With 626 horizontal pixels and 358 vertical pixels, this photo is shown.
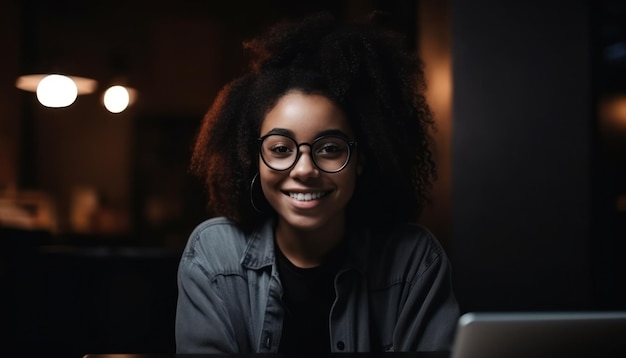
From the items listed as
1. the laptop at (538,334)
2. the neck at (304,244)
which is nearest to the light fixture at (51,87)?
the neck at (304,244)

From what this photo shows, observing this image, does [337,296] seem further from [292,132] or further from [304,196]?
[292,132]

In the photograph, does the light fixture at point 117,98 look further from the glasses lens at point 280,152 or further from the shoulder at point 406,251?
the shoulder at point 406,251

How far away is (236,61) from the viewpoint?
3902mm

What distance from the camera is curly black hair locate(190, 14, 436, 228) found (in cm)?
186

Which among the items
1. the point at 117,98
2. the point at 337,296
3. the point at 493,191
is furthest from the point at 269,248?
the point at 117,98

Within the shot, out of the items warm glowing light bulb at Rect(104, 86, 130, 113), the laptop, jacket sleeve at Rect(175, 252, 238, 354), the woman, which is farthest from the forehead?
warm glowing light bulb at Rect(104, 86, 130, 113)

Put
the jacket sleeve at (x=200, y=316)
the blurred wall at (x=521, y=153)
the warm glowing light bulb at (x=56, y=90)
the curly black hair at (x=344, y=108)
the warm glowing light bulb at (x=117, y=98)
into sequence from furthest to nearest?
the warm glowing light bulb at (x=117, y=98) → the warm glowing light bulb at (x=56, y=90) → the blurred wall at (x=521, y=153) → the curly black hair at (x=344, y=108) → the jacket sleeve at (x=200, y=316)

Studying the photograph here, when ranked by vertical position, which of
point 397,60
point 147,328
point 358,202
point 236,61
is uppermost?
point 236,61

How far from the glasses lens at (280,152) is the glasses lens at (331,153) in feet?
0.17

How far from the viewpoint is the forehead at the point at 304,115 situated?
71.7 inches

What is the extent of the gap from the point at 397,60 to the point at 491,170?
0.86m

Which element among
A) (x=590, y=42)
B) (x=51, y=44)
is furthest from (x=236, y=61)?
(x=590, y=42)

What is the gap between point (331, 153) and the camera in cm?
184

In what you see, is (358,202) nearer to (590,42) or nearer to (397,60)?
(397,60)
